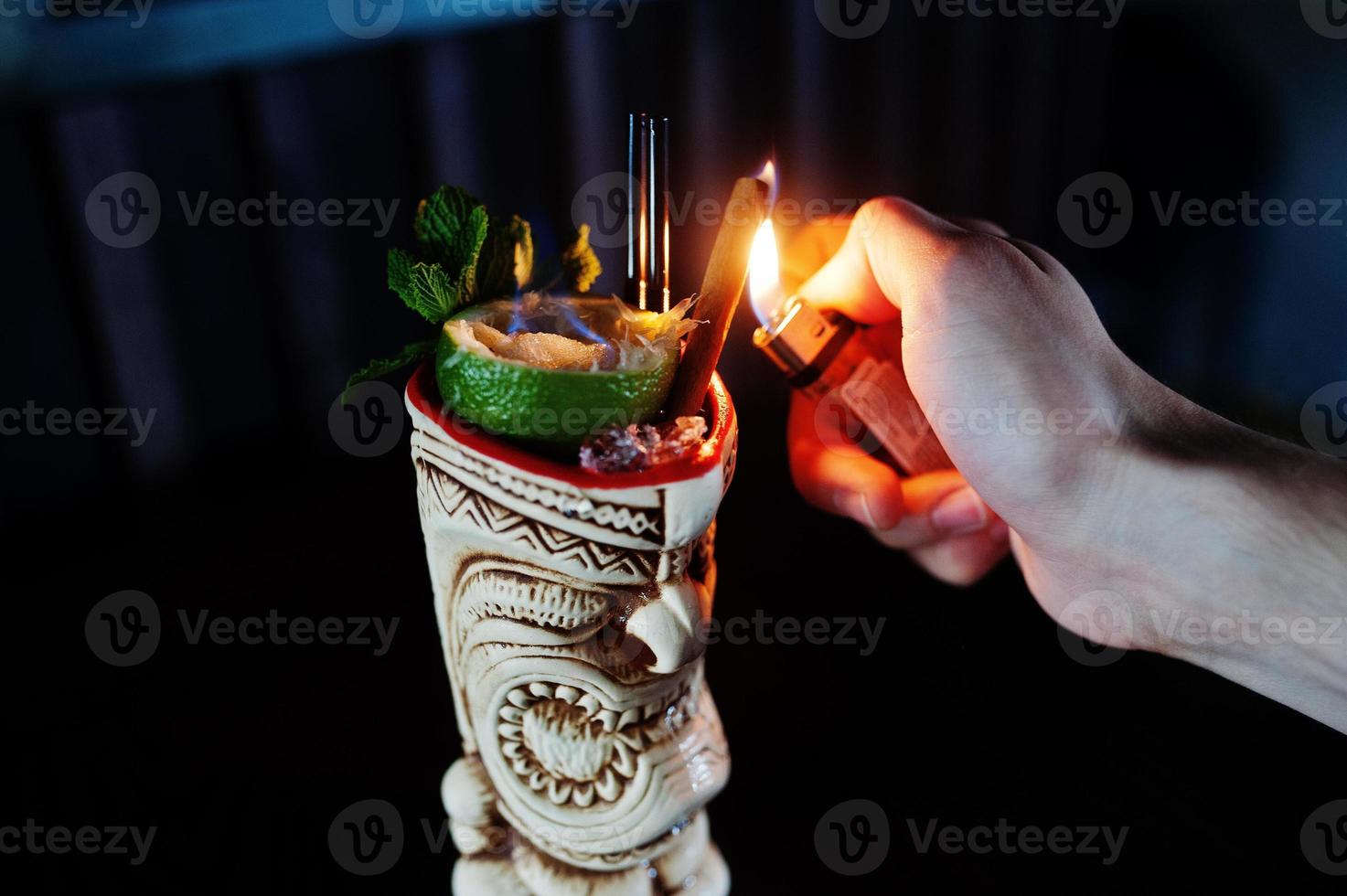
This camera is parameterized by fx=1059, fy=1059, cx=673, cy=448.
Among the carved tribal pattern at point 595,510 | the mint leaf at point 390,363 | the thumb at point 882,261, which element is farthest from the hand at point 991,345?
the mint leaf at point 390,363

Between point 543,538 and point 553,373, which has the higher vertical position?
point 553,373

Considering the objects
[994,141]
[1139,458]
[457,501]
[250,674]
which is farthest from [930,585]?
[994,141]

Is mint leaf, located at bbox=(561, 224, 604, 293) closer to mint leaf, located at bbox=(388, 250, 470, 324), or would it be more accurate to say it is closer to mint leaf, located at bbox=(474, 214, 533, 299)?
mint leaf, located at bbox=(474, 214, 533, 299)

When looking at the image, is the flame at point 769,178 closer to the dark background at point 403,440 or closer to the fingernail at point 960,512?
the dark background at point 403,440

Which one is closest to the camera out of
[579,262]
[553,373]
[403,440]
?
[553,373]

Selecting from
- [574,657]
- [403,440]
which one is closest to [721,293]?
[574,657]

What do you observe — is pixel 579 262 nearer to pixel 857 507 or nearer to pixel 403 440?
pixel 857 507

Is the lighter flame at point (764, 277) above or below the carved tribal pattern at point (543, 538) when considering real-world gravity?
above

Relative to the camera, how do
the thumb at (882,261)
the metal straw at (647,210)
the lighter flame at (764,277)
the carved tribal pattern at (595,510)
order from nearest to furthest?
the carved tribal pattern at (595,510)
the metal straw at (647,210)
the thumb at (882,261)
the lighter flame at (764,277)
